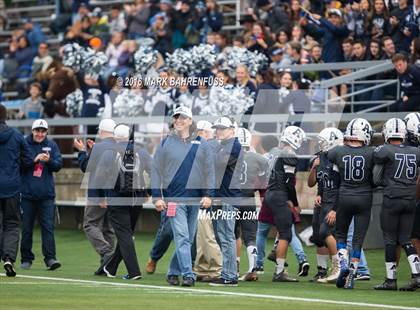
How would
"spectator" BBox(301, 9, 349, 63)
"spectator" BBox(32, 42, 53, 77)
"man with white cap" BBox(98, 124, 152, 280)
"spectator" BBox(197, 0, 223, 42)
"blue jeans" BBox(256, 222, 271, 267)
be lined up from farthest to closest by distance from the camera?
1. "spectator" BBox(32, 42, 53, 77)
2. "spectator" BBox(197, 0, 223, 42)
3. "spectator" BBox(301, 9, 349, 63)
4. "blue jeans" BBox(256, 222, 271, 267)
5. "man with white cap" BBox(98, 124, 152, 280)

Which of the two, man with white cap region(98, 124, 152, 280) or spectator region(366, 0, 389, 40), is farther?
spectator region(366, 0, 389, 40)

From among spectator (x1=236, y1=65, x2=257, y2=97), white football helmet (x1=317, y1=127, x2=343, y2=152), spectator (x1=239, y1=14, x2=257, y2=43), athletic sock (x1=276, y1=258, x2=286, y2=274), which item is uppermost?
spectator (x1=239, y1=14, x2=257, y2=43)

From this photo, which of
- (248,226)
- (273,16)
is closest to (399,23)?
(273,16)

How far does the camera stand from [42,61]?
88.9 feet

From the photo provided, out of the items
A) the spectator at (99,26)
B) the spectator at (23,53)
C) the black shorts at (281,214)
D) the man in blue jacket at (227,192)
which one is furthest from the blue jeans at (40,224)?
the spectator at (23,53)

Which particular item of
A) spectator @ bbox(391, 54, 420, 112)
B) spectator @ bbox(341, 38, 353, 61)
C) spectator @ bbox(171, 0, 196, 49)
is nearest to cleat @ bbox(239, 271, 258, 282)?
spectator @ bbox(391, 54, 420, 112)

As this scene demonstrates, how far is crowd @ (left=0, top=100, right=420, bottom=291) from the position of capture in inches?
573

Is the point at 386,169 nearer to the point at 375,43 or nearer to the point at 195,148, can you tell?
the point at 195,148

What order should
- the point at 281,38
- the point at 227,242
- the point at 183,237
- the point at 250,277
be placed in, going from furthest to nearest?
the point at 281,38 < the point at 250,277 < the point at 227,242 < the point at 183,237

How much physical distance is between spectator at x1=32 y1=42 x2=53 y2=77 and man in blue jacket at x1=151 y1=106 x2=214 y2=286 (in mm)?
12126

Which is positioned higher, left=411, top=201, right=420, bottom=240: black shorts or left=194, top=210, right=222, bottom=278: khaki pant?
left=411, top=201, right=420, bottom=240: black shorts

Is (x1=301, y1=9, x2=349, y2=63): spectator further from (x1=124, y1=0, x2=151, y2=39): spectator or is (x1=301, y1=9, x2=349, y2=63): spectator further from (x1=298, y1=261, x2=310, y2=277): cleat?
(x1=298, y1=261, x2=310, y2=277): cleat

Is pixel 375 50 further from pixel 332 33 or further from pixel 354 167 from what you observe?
pixel 354 167

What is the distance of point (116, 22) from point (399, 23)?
9.63 meters
